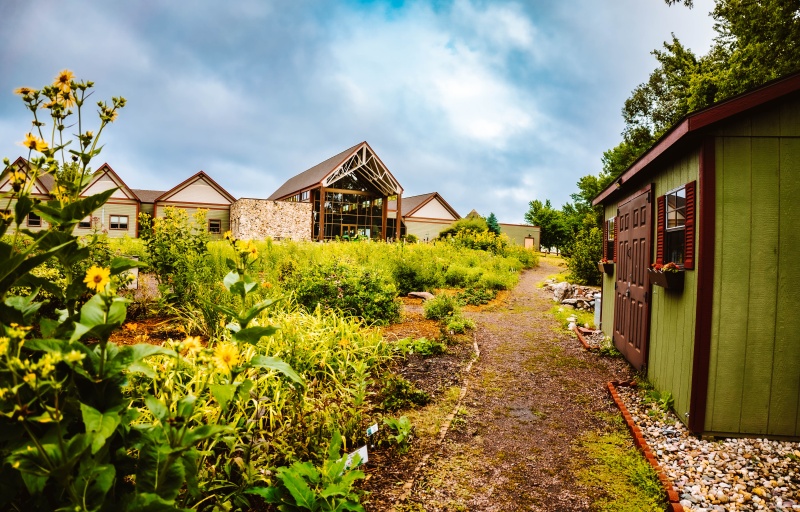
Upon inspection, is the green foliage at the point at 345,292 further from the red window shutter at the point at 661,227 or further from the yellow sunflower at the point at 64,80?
the yellow sunflower at the point at 64,80

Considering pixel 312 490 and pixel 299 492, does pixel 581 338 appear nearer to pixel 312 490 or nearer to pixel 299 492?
pixel 312 490

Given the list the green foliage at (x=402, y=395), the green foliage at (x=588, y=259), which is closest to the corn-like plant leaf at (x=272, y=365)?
the green foliage at (x=402, y=395)

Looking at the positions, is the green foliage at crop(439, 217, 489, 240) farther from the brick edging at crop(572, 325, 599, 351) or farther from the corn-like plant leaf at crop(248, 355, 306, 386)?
the corn-like plant leaf at crop(248, 355, 306, 386)

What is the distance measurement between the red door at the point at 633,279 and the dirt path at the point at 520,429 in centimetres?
52

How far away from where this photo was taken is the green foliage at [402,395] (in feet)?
14.5

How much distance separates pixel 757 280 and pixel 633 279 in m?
2.53

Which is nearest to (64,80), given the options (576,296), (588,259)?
(576,296)

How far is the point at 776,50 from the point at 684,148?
13903 millimetres

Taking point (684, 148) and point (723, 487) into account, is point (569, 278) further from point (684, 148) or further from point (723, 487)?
point (723, 487)

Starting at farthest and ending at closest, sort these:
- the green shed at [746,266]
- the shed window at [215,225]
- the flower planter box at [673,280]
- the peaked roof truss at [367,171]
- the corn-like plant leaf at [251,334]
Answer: the shed window at [215,225]
the peaked roof truss at [367,171]
the flower planter box at [673,280]
the green shed at [746,266]
the corn-like plant leaf at [251,334]

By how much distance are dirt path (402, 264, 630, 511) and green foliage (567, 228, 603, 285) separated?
23.5 feet

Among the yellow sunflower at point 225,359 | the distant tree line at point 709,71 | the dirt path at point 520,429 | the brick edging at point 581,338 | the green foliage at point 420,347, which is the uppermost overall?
the distant tree line at point 709,71

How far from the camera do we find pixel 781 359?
3984mm

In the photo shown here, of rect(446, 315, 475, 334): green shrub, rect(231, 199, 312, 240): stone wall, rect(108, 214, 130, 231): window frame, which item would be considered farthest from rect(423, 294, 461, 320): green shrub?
rect(108, 214, 130, 231): window frame
